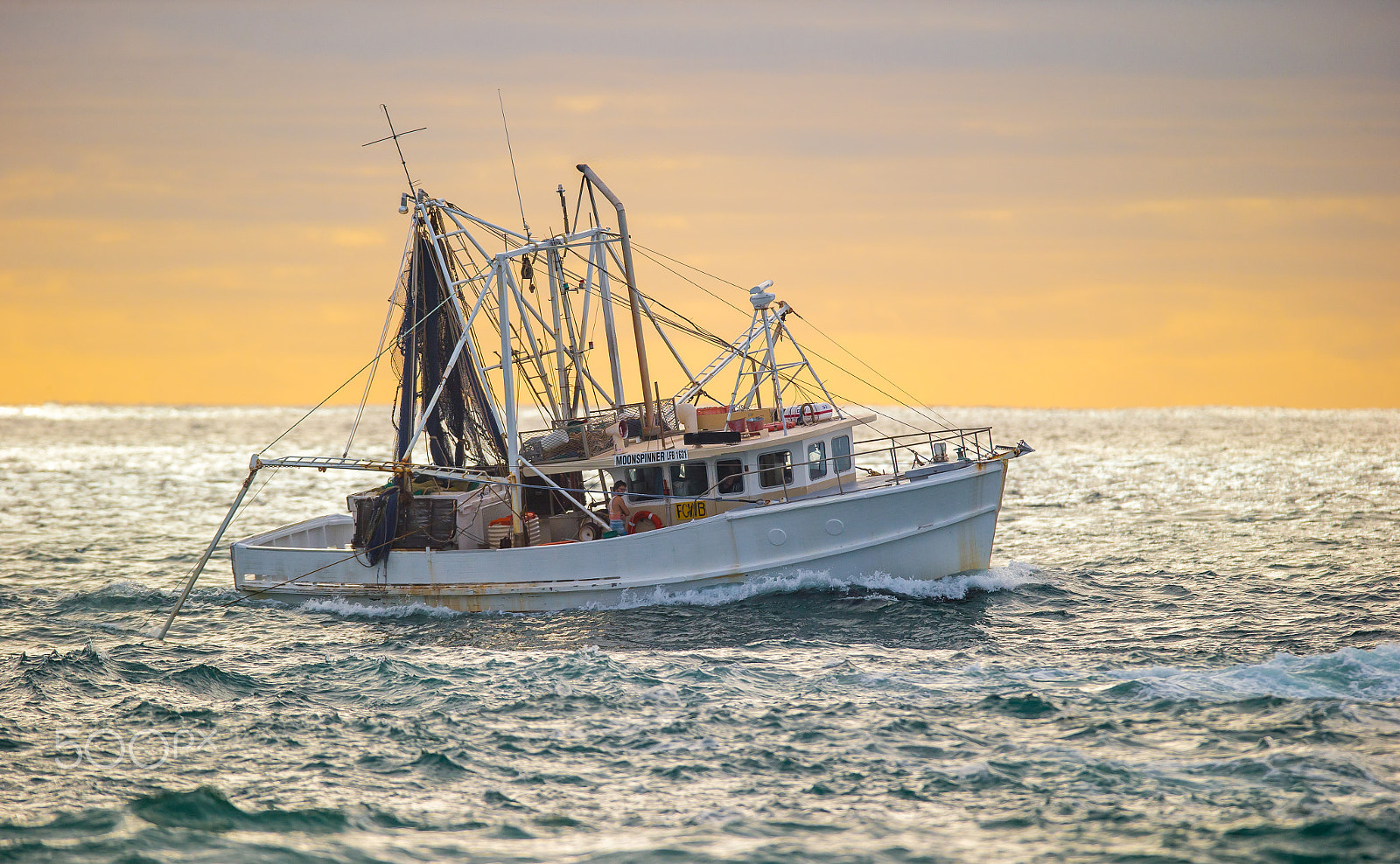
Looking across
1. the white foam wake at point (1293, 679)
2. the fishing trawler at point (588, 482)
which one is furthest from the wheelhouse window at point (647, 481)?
the white foam wake at point (1293, 679)

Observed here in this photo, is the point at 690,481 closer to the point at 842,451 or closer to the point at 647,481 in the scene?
the point at 647,481

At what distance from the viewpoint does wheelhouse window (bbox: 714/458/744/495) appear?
2122 cm

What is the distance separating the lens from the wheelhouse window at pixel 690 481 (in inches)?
842

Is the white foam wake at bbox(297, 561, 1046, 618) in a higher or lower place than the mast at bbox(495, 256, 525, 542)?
lower

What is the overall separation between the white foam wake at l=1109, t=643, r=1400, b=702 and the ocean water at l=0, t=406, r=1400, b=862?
2.3 inches

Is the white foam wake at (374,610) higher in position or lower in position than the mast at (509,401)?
lower

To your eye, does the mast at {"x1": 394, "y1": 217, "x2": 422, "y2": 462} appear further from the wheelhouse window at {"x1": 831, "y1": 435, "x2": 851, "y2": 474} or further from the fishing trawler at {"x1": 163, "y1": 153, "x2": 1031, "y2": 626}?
the wheelhouse window at {"x1": 831, "y1": 435, "x2": 851, "y2": 474}

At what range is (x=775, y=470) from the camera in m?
21.3

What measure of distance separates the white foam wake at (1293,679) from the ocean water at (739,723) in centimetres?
6

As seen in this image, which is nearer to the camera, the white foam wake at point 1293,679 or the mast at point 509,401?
the white foam wake at point 1293,679

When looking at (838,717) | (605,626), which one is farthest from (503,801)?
(605,626)

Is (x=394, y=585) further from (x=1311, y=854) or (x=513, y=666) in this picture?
(x=1311, y=854)

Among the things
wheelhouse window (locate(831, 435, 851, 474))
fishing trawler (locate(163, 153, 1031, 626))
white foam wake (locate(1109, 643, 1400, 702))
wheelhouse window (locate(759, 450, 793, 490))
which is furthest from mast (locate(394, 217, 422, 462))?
white foam wake (locate(1109, 643, 1400, 702))

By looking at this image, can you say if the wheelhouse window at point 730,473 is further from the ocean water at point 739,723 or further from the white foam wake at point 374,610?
the white foam wake at point 374,610
